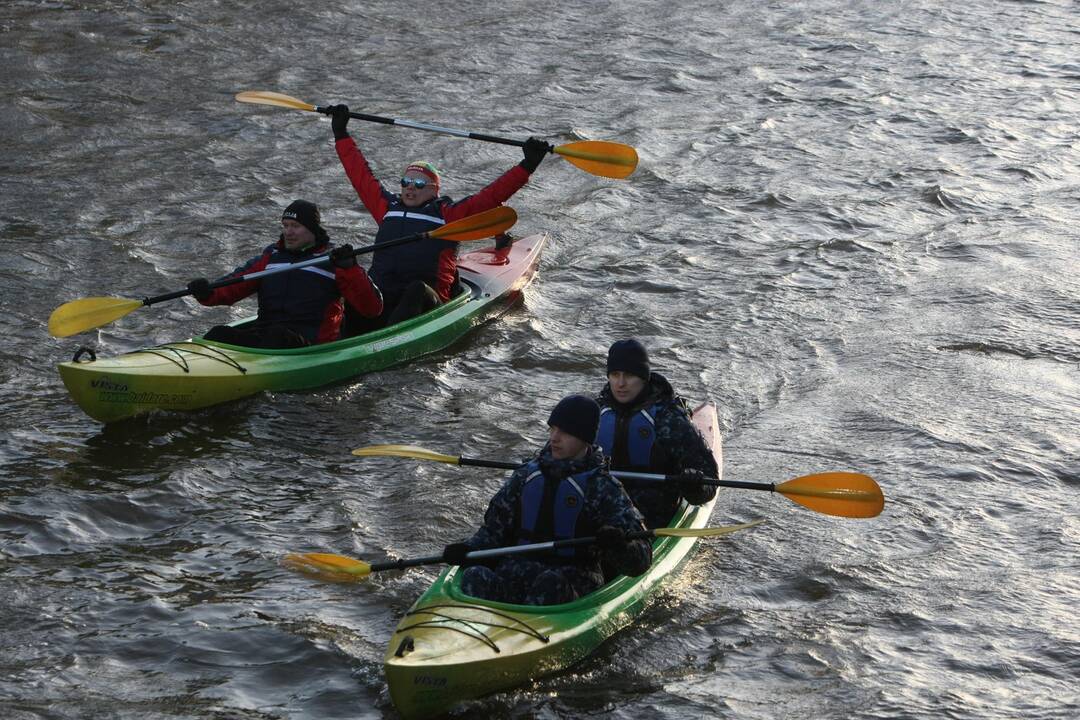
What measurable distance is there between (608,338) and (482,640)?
5.10 meters

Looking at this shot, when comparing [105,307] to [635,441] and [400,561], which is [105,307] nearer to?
[400,561]

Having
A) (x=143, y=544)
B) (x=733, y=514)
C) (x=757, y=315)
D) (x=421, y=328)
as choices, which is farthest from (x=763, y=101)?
(x=143, y=544)

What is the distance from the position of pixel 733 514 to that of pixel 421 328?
2883 millimetres

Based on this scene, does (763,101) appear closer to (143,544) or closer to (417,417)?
(417,417)

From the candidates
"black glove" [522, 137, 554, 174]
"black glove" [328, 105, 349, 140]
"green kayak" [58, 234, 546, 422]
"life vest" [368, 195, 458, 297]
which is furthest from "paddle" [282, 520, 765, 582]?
"black glove" [328, 105, 349, 140]

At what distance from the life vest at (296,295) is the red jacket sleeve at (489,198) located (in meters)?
1.30

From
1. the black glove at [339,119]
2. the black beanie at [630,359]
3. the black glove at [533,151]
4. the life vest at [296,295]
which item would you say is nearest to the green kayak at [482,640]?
the black beanie at [630,359]

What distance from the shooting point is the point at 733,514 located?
25.1 feet

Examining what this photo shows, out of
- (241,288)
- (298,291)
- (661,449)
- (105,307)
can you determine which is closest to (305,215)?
(298,291)

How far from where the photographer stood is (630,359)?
263 inches

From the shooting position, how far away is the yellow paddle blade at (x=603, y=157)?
389 inches

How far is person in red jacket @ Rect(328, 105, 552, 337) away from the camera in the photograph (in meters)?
9.61

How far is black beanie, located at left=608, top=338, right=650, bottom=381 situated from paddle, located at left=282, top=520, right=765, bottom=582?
2.89ft

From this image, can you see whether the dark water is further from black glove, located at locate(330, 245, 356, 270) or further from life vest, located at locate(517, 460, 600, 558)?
black glove, located at locate(330, 245, 356, 270)
